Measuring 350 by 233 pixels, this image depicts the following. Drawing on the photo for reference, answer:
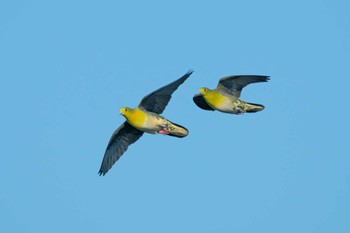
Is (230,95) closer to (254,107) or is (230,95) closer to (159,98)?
(254,107)

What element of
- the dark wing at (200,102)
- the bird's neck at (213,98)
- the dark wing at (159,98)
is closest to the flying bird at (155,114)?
the dark wing at (159,98)

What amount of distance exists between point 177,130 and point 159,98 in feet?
5.35

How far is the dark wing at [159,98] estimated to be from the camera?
44438 mm

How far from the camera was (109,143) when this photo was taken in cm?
4712

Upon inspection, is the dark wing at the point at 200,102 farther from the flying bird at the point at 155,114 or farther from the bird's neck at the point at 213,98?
the flying bird at the point at 155,114

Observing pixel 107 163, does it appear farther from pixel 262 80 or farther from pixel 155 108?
pixel 262 80

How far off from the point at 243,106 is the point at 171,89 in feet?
13.4

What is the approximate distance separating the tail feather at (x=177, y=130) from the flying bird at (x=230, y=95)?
224 cm

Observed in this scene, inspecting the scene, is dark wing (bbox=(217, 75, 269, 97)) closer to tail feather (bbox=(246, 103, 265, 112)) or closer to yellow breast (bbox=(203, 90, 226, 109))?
yellow breast (bbox=(203, 90, 226, 109))

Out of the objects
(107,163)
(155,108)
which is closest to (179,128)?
(155,108)

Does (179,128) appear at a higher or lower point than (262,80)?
lower

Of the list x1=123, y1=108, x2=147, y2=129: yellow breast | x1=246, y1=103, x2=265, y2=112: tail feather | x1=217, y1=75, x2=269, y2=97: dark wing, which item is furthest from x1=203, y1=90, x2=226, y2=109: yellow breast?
x1=123, y1=108, x2=147, y2=129: yellow breast

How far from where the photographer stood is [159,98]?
4497 centimetres

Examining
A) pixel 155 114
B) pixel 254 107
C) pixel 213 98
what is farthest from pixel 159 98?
pixel 254 107
